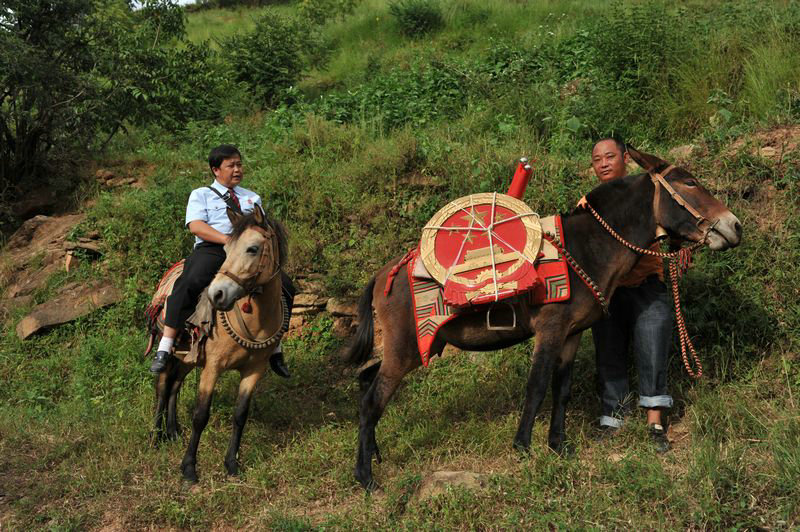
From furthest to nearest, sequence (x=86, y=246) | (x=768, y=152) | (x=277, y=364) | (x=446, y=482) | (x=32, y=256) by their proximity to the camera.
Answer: (x=32, y=256), (x=86, y=246), (x=768, y=152), (x=277, y=364), (x=446, y=482)

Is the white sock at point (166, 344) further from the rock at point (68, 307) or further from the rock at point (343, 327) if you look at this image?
the rock at point (68, 307)

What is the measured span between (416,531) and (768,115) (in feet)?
18.2

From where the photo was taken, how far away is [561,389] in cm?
503

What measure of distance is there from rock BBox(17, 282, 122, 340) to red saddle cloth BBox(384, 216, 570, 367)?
4616mm

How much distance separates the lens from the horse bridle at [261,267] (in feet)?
15.6

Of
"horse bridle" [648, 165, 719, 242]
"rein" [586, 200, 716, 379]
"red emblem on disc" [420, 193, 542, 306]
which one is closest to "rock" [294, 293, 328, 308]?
"red emblem on disc" [420, 193, 542, 306]

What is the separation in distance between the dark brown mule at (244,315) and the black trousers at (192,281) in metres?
0.38

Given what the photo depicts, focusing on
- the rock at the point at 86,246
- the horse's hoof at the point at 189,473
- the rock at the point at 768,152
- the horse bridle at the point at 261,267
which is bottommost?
the horse's hoof at the point at 189,473

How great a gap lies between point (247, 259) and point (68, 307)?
4327 millimetres

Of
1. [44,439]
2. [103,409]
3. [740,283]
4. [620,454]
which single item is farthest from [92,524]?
[740,283]

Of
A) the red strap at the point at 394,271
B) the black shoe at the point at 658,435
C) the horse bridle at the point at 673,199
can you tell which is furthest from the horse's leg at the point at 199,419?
the horse bridle at the point at 673,199

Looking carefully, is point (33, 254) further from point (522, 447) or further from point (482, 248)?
point (522, 447)

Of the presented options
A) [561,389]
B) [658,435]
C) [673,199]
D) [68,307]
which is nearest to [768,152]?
[673,199]

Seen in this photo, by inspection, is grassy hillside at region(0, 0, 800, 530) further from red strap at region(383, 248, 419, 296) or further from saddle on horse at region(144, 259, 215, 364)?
red strap at region(383, 248, 419, 296)
